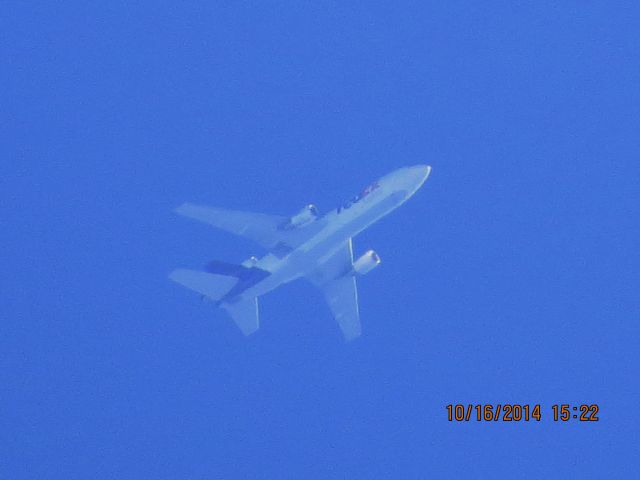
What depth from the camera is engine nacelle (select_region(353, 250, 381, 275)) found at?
21781 mm

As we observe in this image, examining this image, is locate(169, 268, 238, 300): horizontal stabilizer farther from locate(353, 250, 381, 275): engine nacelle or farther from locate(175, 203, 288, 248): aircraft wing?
locate(353, 250, 381, 275): engine nacelle

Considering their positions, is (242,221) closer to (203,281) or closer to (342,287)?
(203,281)

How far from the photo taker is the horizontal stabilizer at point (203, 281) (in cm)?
2142

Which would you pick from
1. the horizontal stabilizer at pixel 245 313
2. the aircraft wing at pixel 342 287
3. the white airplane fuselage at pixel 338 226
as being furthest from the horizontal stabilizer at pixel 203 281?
the aircraft wing at pixel 342 287

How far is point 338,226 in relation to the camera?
20.5 m

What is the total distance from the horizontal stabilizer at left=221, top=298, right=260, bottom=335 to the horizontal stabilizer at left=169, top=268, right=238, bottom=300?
1.96ft

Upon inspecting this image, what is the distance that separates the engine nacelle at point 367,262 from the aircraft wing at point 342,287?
80 centimetres

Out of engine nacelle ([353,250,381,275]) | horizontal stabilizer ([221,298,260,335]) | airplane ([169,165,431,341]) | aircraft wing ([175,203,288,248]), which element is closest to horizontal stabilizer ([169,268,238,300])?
airplane ([169,165,431,341])

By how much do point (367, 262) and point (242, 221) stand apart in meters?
3.38

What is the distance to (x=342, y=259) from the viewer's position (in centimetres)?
2286

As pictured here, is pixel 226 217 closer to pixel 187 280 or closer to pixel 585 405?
pixel 187 280

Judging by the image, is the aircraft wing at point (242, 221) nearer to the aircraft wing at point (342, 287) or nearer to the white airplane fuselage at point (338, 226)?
the white airplane fuselage at point (338, 226)

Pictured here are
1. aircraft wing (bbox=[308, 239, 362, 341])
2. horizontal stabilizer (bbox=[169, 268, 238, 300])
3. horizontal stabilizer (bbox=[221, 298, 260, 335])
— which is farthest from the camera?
aircraft wing (bbox=[308, 239, 362, 341])

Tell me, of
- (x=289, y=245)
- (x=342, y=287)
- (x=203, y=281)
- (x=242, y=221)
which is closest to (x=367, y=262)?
(x=342, y=287)
